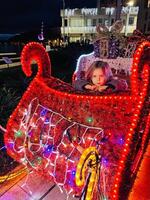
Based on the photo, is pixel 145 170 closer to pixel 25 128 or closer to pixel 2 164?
pixel 25 128

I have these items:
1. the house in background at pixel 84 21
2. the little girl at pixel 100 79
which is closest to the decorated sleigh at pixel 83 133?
the little girl at pixel 100 79

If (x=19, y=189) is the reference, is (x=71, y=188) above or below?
above

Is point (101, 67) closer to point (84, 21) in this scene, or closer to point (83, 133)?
point (83, 133)

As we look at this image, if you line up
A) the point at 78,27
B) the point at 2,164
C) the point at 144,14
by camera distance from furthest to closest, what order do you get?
the point at 78,27
the point at 144,14
the point at 2,164

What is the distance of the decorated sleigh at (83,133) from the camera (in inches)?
91.8

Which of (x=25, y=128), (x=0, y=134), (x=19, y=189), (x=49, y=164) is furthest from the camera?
(x=0, y=134)

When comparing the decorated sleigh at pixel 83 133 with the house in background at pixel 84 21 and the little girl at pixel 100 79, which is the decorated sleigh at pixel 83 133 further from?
the house in background at pixel 84 21

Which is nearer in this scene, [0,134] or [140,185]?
[140,185]

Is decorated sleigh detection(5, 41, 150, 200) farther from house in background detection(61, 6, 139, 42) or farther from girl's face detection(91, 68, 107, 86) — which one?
house in background detection(61, 6, 139, 42)

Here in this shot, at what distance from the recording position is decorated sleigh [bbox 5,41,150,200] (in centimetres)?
233

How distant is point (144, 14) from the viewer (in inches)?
1502

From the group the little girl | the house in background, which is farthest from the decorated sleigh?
the house in background

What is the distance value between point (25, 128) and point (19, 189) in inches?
32.2

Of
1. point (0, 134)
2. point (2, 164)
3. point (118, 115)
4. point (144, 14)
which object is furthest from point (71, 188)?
point (144, 14)
